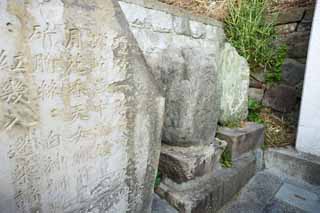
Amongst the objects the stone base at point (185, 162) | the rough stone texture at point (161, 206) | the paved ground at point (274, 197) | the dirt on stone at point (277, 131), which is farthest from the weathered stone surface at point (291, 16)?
the rough stone texture at point (161, 206)

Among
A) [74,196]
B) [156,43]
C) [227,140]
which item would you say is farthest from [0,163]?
[227,140]

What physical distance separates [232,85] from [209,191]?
0.98m

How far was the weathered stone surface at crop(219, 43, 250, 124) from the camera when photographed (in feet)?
5.96

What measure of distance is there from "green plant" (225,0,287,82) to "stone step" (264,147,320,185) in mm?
828

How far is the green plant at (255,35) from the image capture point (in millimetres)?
2111

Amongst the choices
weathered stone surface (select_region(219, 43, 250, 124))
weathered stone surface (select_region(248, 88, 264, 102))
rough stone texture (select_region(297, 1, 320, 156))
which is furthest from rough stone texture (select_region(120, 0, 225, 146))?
weathered stone surface (select_region(248, 88, 264, 102))

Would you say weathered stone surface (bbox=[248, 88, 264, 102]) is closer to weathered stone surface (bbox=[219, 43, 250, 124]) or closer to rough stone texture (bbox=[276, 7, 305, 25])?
weathered stone surface (bbox=[219, 43, 250, 124])

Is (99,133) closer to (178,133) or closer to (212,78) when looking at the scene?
(178,133)

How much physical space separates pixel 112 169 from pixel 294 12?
8.26 feet

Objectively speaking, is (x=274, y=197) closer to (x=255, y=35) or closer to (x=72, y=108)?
(x=255, y=35)

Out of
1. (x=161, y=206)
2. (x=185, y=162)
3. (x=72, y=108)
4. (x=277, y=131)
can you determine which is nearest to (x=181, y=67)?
(x=185, y=162)

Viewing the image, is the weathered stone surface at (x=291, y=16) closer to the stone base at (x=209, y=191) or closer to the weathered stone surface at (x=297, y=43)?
the weathered stone surface at (x=297, y=43)

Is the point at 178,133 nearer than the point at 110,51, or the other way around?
the point at 110,51

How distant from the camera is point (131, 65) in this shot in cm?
90
